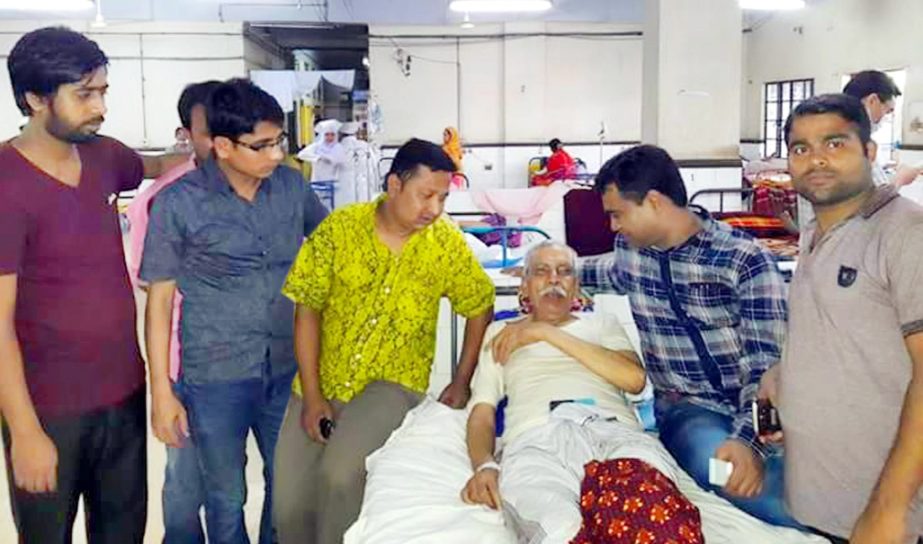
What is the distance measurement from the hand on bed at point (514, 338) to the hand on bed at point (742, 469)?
61 cm

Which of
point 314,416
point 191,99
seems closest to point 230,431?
point 314,416

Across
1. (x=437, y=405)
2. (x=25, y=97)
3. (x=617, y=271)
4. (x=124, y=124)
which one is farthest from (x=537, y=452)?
(x=124, y=124)

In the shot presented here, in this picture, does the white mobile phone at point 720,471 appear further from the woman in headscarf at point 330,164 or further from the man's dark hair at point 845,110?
the woman in headscarf at point 330,164

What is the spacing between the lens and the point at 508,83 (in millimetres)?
12734

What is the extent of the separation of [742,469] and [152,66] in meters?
11.7

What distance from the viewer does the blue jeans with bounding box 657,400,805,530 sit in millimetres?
2035

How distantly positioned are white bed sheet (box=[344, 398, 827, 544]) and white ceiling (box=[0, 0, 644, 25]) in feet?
36.8

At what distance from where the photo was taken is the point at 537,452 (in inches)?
84.0

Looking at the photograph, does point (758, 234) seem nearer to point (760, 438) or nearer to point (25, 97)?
point (760, 438)

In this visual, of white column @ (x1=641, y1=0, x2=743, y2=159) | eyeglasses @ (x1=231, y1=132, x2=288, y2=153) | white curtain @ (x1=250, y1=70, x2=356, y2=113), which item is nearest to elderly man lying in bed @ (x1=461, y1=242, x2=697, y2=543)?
eyeglasses @ (x1=231, y1=132, x2=288, y2=153)

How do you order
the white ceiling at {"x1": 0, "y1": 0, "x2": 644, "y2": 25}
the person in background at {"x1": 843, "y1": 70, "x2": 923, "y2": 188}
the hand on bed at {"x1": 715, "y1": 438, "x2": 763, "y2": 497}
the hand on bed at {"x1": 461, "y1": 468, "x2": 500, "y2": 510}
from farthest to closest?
the white ceiling at {"x1": 0, "y1": 0, "x2": 644, "y2": 25}, the person in background at {"x1": 843, "y1": 70, "x2": 923, "y2": 188}, the hand on bed at {"x1": 461, "y1": 468, "x2": 500, "y2": 510}, the hand on bed at {"x1": 715, "y1": 438, "x2": 763, "y2": 497}

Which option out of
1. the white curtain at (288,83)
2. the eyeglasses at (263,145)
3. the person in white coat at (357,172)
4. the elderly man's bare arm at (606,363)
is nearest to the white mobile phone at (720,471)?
the elderly man's bare arm at (606,363)

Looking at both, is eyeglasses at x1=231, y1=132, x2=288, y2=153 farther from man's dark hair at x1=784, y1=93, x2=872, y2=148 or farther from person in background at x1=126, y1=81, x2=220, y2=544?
man's dark hair at x1=784, y1=93, x2=872, y2=148

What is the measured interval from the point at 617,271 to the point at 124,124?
11133 mm
